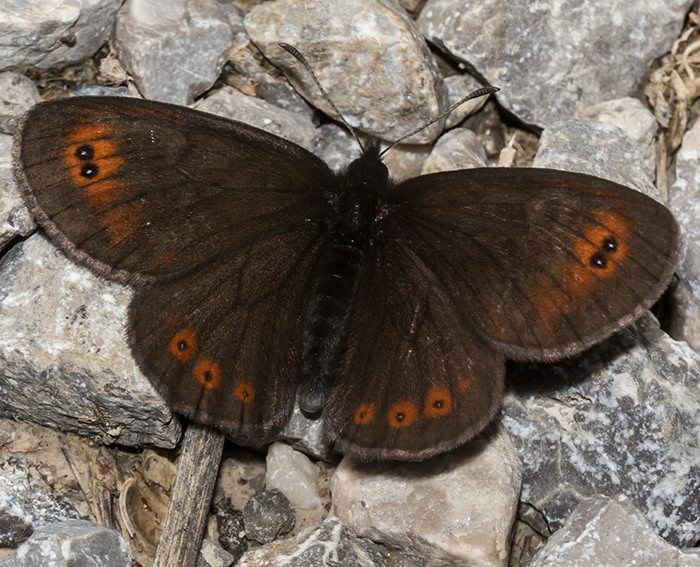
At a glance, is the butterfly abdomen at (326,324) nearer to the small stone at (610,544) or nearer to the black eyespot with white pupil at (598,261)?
the black eyespot with white pupil at (598,261)

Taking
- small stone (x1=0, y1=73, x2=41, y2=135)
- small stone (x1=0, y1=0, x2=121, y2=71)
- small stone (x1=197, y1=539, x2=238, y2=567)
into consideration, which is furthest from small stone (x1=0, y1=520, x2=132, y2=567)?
small stone (x1=0, y1=0, x2=121, y2=71)

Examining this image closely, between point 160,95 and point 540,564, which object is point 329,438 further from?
point 160,95

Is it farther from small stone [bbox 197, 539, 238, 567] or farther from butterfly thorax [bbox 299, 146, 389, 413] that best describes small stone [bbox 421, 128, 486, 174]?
small stone [bbox 197, 539, 238, 567]

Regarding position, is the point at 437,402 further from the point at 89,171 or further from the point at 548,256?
the point at 89,171

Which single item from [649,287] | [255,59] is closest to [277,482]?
[649,287]

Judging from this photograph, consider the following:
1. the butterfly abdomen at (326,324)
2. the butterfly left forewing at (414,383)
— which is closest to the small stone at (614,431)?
the butterfly left forewing at (414,383)
